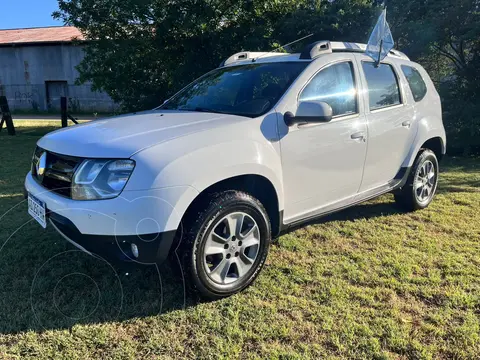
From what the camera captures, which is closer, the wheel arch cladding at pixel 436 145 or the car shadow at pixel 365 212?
the car shadow at pixel 365 212

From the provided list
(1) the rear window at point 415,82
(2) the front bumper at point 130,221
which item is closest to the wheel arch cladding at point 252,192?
(2) the front bumper at point 130,221

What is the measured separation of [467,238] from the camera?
4000mm

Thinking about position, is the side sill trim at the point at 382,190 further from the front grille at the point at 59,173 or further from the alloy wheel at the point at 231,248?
the front grille at the point at 59,173

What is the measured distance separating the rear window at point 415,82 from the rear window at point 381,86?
321 millimetres

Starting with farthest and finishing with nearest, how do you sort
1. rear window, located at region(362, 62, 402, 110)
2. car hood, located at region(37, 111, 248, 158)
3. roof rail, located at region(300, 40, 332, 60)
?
1. rear window, located at region(362, 62, 402, 110)
2. roof rail, located at region(300, 40, 332, 60)
3. car hood, located at region(37, 111, 248, 158)

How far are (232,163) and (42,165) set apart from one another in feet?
4.70

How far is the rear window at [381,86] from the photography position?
3.95 meters

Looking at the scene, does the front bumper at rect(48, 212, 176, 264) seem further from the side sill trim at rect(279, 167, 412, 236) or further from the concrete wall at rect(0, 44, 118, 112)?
the concrete wall at rect(0, 44, 118, 112)

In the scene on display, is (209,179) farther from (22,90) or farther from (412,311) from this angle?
(22,90)

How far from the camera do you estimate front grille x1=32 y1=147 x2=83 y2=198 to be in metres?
2.64

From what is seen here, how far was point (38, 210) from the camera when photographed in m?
2.87

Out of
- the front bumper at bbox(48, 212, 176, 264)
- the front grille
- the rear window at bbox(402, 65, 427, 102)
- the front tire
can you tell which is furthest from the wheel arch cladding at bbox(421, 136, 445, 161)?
the front grille

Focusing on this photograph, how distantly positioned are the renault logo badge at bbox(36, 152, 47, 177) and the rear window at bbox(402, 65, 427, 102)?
3793mm

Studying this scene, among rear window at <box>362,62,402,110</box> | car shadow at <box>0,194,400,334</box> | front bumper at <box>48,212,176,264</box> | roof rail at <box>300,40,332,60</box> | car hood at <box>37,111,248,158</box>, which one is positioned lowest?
car shadow at <box>0,194,400,334</box>
